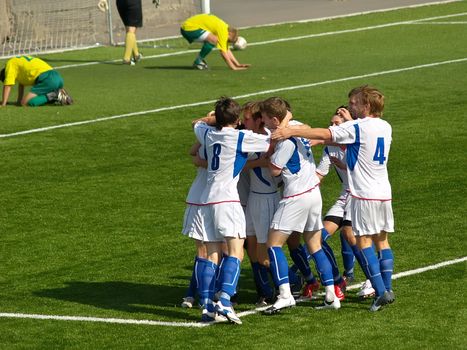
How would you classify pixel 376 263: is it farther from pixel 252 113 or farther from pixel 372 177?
pixel 252 113

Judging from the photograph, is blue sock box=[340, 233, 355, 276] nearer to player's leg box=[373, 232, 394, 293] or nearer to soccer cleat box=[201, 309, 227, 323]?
player's leg box=[373, 232, 394, 293]

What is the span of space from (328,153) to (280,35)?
21.0m

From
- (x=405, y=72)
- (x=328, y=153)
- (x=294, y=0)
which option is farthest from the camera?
(x=294, y=0)

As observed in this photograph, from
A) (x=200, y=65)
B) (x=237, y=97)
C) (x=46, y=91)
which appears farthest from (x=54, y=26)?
(x=237, y=97)

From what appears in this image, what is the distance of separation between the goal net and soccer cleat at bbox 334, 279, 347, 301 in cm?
2091

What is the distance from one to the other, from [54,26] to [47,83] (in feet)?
35.5

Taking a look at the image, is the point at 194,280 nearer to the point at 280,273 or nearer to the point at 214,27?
the point at 280,273

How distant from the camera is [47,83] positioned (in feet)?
71.4

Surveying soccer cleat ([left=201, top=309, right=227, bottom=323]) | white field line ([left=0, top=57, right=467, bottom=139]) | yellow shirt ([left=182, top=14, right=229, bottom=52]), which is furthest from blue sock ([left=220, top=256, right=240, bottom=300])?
yellow shirt ([left=182, top=14, right=229, bottom=52])

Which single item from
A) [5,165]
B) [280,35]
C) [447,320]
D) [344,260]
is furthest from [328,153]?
[280,35]

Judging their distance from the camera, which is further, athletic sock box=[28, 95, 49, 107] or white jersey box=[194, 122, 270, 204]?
athletic sock box=[28, 95, 49, 107]

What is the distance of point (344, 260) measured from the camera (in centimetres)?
1118

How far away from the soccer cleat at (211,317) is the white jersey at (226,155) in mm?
902

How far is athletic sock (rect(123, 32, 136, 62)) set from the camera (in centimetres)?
2683
